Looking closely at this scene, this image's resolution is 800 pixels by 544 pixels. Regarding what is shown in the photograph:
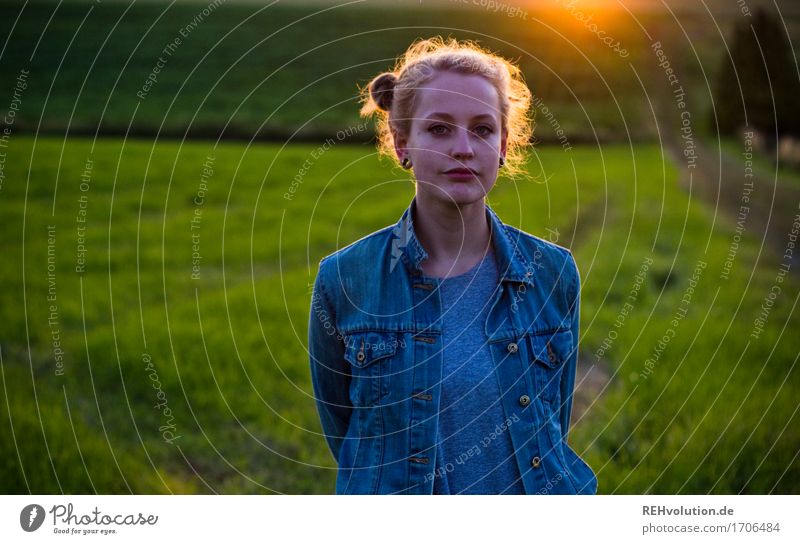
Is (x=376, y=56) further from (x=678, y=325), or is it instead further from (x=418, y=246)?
(x=418, y=246)

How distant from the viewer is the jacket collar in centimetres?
211

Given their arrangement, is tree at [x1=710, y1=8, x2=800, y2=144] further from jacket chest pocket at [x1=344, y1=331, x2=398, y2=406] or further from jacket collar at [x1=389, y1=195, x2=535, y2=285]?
jacket chest pocket at [x1=344, y1=331, x2=398, y2=406]

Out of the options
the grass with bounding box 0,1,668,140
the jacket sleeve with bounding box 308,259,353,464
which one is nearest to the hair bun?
the jacket sleeve with bounding box 308,259,353,464

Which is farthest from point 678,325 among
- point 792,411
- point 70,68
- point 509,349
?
point 70,68

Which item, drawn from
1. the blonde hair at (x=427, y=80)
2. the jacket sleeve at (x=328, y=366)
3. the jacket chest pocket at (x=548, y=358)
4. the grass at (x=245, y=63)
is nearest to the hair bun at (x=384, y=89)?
the blonde hair at (x=427, y=80)

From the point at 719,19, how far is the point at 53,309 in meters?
5.37

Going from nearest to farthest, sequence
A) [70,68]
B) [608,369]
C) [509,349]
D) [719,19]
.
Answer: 1. [509,349]
2. [608,369]
3. [719,19]
4. [70,68]

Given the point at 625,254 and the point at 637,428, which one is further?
the point at 625,254

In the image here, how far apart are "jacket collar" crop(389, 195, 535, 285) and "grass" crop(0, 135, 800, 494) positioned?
193cm

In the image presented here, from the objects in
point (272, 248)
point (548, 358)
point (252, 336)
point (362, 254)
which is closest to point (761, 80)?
point (272, 248)

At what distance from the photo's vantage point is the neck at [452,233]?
6.90 feet

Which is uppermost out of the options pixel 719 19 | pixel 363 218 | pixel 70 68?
pixel 70 68

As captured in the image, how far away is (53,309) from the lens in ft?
17.8

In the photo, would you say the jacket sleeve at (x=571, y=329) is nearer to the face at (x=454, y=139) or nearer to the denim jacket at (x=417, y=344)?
the denim jacket at (x=417, y=344)
